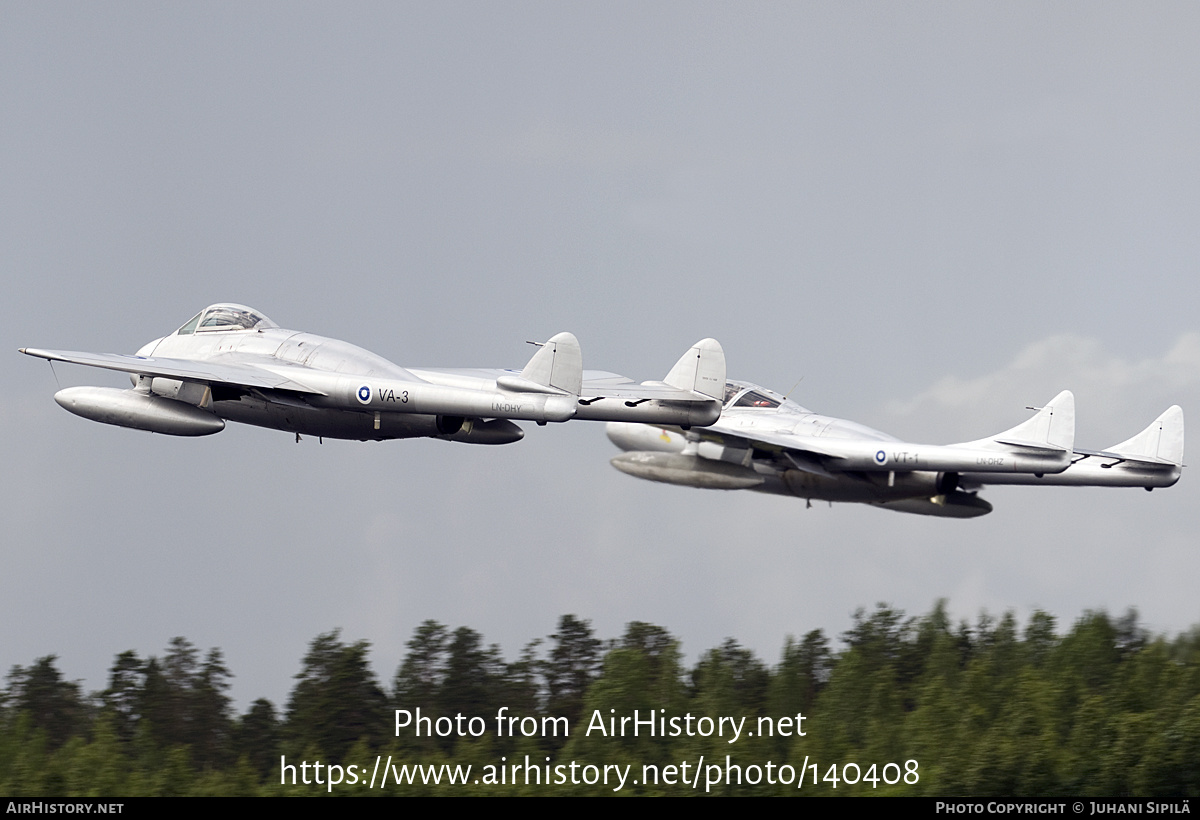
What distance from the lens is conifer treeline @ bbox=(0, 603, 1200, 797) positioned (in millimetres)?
77312

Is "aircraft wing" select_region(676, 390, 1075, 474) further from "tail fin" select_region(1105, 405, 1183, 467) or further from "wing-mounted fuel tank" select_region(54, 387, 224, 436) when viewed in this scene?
"wing-mounted fuel tank" select_region(54, 387, 224, 436)

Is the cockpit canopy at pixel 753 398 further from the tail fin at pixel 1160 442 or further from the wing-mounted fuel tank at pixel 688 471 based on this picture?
the tail fin at pixel 1160 442

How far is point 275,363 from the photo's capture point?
45.0 metres

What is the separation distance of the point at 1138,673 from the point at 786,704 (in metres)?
23.4

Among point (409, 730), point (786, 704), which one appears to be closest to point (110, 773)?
point (409, 730)

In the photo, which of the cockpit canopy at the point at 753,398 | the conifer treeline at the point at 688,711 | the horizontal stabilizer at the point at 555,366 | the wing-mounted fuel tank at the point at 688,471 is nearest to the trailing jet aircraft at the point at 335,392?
the horizontal stabilizer at the point at 555,366

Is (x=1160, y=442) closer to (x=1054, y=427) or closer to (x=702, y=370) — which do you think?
(x=1054, y=427)

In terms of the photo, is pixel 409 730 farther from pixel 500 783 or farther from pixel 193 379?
pixel 193 379

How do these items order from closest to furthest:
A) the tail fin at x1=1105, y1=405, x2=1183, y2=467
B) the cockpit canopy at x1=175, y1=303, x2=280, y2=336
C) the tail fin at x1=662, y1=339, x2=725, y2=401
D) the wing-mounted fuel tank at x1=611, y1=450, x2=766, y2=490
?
the tail fin at x1=662, y1=339, x2=725, y2=401 < the cockpit canopy at x1=175, y1=303, x2=280, y2=336 < the wing-mounted fuel tank at x1=611, y1=450, x2=766, y2=490 < the tail fin at x1=1105, y1=405, x2=1183, y2=467

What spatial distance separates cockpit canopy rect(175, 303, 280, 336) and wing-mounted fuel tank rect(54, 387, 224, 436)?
16.4ft

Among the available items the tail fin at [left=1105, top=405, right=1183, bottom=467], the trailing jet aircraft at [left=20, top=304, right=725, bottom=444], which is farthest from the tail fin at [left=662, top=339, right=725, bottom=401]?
the tail fin at [left=1105, top=405, right=1183, bottom=467]

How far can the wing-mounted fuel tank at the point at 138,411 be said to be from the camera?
42.8m

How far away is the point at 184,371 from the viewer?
43.1 m

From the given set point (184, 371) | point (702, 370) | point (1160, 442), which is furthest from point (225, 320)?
point (1160, 442)
